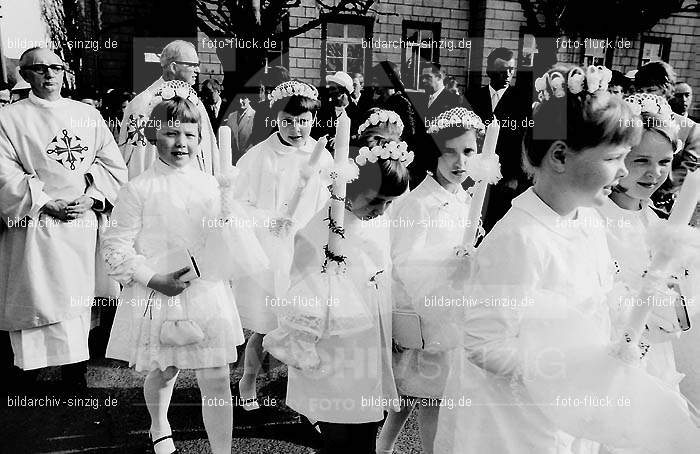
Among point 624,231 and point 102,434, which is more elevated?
point 624,231

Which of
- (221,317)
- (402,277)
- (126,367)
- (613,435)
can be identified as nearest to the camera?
(613,435)

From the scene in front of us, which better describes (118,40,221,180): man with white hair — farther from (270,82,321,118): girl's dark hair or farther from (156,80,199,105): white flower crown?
(156,80,199,105): white flower crown

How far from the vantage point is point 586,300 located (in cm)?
175

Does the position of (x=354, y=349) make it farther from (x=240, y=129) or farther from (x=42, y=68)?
(x=240, y=129)

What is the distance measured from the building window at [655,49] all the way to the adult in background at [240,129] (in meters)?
14.9

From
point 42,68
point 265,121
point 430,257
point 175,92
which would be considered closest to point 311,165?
point 430,257

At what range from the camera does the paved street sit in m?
3.17

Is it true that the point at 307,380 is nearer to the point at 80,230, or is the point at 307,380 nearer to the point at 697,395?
the point at 697,395

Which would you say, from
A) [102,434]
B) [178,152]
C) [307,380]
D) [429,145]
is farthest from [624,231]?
[102,434]

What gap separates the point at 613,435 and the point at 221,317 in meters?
1.83

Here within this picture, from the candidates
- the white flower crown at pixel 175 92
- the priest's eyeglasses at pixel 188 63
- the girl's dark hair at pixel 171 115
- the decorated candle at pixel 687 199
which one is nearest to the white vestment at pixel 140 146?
the priest's eyeglasses at pixel 188 63

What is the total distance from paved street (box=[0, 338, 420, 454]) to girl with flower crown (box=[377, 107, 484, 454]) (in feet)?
2.11

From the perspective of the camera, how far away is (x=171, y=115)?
2.72m

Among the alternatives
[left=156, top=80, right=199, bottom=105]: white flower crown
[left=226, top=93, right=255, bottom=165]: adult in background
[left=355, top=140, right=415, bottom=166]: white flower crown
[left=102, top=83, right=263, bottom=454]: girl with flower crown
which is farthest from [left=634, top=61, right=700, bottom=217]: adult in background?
[left=226, top=93, right=255, bottom=165]: adult in background
